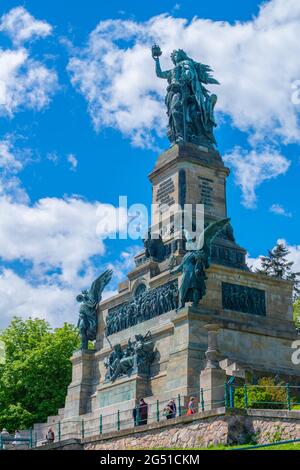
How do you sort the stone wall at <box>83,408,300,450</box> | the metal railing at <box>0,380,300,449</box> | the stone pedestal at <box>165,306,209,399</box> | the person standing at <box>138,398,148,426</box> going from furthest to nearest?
the stone pedestal at <box>165,306,209,399</box>, the person standing at <box>138,398,148,426</box>, the metal railing at <box>0,380,300,449</box>, the stone wall at <box>83,408,300,450</box>

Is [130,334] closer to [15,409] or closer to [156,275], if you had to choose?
[156,275]

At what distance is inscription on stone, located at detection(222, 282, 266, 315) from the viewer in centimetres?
3619

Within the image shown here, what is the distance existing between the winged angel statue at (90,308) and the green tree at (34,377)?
9.35 metres

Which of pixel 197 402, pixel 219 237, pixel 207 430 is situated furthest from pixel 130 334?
pixel 207 430

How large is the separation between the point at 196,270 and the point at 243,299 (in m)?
3.73

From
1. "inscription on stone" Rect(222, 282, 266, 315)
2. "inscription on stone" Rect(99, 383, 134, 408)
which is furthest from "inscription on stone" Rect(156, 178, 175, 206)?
"inscription on stone" Rect(99, 383, 134, 408)

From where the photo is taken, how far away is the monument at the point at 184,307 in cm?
3341

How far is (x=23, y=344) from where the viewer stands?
55562 mm

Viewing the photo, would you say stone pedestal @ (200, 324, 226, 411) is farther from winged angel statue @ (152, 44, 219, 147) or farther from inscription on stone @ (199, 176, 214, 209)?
winged angel statue @ (152, 44, 219, 147)

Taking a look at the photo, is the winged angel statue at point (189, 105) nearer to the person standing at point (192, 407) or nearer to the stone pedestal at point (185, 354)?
the stone pedestal at point (185, 354)

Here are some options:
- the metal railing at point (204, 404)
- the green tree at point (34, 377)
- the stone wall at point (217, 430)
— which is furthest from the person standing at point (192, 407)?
the green tree at point (34, 377)

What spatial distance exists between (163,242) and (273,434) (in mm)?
17642

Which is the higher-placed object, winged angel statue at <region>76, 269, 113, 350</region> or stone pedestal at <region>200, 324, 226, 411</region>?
winged angel statue at <region>76, 269, 113, 350</region>

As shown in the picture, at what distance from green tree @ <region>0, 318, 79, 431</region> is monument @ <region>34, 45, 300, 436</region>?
30.6 feet
